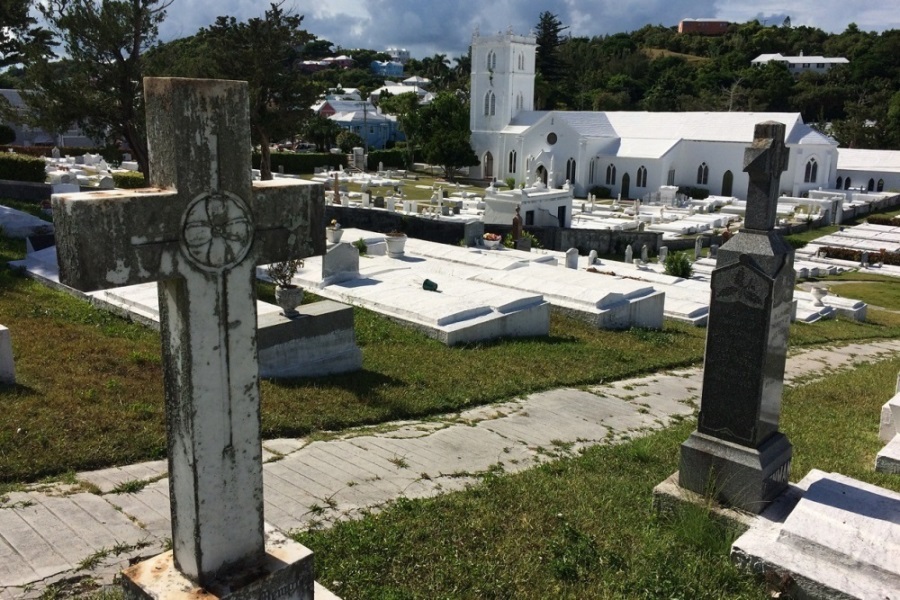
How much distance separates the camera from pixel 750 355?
5.19 meters

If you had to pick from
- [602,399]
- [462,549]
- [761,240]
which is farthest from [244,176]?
[602,399]

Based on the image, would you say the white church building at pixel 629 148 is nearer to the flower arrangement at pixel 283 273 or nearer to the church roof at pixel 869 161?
the church roof at pixel 869 161

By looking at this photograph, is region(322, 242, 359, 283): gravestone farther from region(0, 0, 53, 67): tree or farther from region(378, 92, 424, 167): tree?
region(378, 92, 424, 167): tree

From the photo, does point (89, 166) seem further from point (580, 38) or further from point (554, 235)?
point (580, 38)

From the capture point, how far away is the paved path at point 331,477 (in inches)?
Result: 164

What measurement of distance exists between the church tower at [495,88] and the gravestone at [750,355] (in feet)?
162

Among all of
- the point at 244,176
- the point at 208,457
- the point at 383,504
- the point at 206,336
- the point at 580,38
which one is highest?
the point at 580,38

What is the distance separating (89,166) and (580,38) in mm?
111151

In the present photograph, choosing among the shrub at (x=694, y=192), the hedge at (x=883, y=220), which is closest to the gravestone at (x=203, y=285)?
the hedge at (x=883, y=220)

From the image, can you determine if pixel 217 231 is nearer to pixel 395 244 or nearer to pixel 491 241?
pixel 395 244

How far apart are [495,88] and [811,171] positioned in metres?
22.8

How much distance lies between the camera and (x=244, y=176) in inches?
113

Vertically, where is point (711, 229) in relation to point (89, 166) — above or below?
below

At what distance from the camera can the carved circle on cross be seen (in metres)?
2.76
